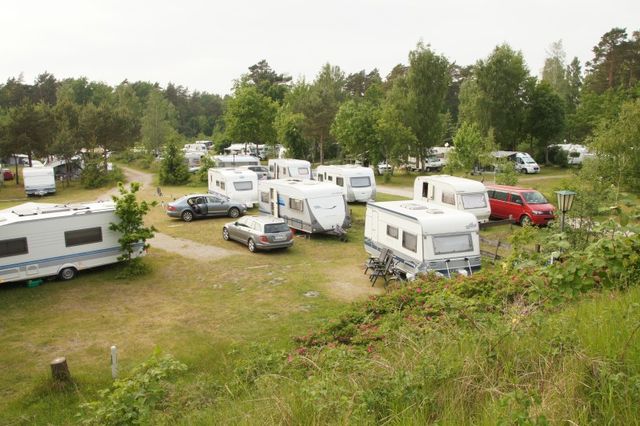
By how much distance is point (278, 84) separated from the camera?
78.1m

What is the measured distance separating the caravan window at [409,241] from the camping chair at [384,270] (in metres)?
0.67

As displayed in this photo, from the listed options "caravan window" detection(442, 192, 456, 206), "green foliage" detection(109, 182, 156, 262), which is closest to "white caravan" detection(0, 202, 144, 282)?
"green foliage" detection(109, 182, 156, 262)

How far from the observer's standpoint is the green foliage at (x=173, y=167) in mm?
41594

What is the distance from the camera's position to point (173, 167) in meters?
41.9

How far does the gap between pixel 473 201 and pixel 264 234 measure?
9.47m

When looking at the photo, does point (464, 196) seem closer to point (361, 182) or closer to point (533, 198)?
point (533, 198)

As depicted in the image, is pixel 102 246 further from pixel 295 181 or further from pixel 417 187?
pixel 417 187

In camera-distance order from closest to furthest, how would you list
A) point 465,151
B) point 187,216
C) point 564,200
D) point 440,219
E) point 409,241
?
point 564,200
point 440,219
point 409,241
point 187,216
point 465,151

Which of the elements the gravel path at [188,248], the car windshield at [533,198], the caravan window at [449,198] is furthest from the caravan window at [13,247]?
the car windshield at [533,198]

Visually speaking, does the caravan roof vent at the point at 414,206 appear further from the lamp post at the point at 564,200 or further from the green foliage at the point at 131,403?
the green foliage at the point at 131,403

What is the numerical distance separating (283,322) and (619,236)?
8.43 m

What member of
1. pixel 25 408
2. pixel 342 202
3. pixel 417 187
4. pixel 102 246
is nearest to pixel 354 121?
pixel 417 187

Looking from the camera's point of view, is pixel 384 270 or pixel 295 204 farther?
pixel 295 204

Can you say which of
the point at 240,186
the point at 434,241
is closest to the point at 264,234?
the point at 434,241
